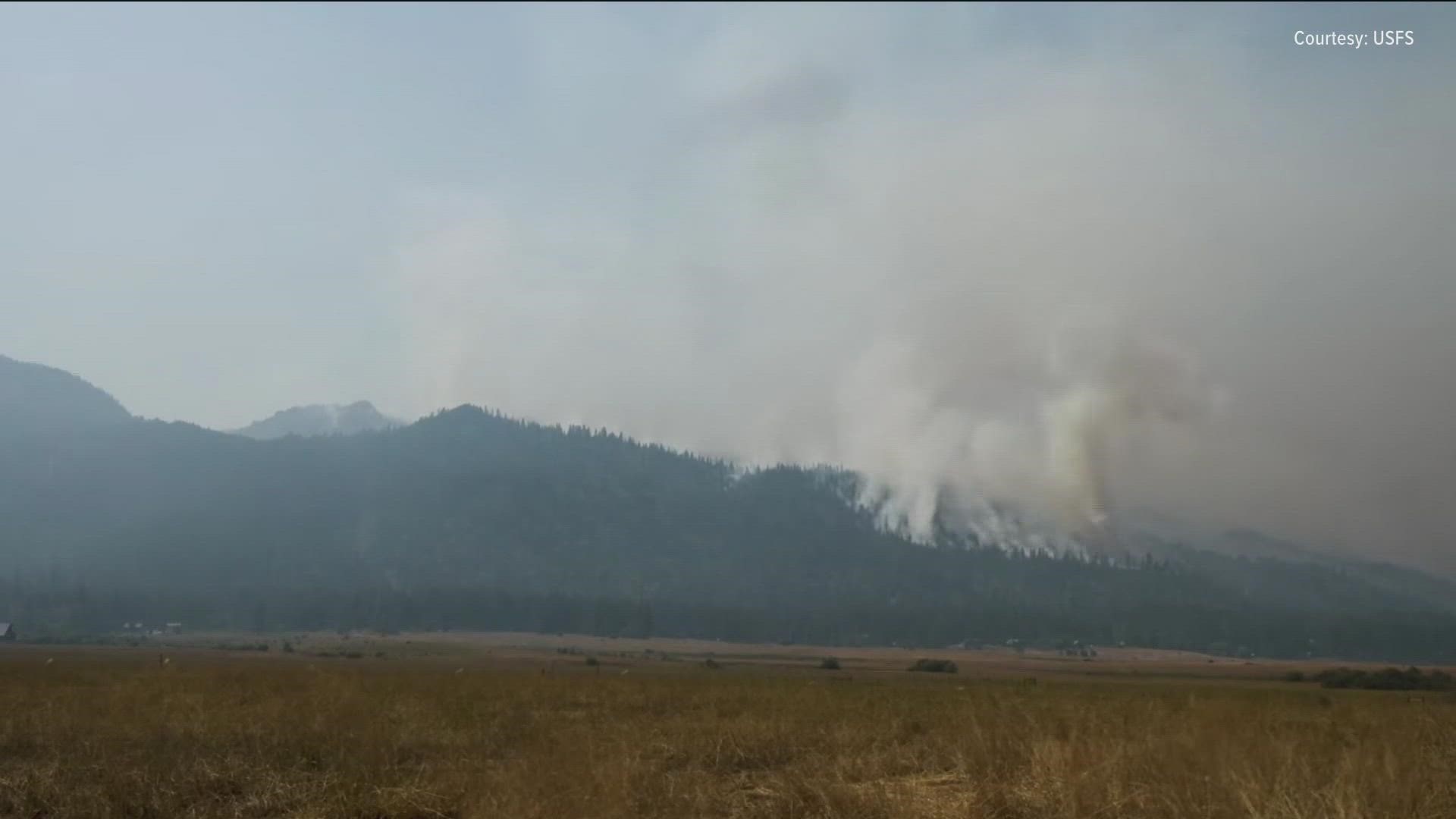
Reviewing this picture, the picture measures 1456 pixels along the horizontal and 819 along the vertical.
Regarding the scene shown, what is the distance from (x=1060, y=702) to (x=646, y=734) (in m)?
18.2

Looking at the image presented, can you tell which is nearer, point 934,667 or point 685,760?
point 685,760

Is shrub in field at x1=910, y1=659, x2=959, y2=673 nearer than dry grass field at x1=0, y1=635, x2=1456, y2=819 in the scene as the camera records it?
No

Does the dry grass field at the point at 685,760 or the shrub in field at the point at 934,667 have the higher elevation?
the dry grass field at the point at 685,760

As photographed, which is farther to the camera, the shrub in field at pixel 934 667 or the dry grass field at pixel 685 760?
the shrub in field at pixel 934 667

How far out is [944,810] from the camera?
13.4 meters

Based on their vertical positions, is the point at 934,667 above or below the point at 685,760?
below

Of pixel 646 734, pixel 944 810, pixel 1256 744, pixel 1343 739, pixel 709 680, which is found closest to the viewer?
pixel 944 810

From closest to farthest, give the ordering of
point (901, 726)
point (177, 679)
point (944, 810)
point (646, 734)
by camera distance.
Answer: point (944, 810) < point (646, 734) < point (901, 726) < point (177, 679)

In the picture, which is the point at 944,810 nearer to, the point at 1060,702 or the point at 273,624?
the point at 1060,702

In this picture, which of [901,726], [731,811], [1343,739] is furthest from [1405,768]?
[901,726]

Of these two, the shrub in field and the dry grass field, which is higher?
the dry grass field

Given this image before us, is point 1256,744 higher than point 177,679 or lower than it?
higher

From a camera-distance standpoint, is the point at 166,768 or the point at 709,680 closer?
the point at 166,768

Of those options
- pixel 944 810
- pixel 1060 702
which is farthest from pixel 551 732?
pixel 1060 702
